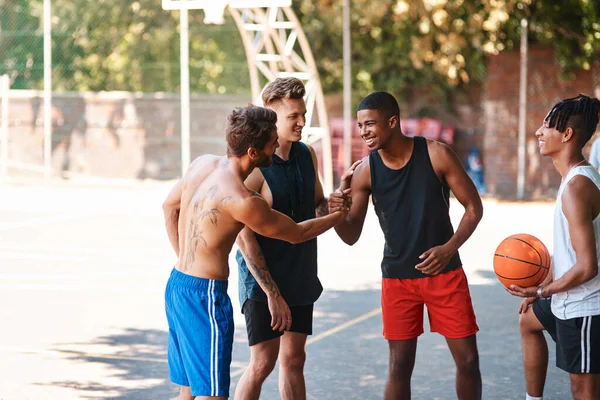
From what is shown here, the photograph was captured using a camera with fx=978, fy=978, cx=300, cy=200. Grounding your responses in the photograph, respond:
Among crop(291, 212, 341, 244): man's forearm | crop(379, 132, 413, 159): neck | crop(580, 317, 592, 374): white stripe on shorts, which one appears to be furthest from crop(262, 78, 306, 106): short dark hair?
crop(580, 317, 592, 374): white stripe on shorts

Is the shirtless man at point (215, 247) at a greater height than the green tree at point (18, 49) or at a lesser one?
lesser

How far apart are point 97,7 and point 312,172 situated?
22648 mm

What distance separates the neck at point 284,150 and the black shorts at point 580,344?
178 centimetres

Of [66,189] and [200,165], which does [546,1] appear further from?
[200,165]

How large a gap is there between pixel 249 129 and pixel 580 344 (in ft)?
6.71

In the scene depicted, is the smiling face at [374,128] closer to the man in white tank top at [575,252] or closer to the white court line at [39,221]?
the man in white tank top at [575,252]

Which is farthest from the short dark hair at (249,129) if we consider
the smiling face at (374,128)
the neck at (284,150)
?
the smiling face at (374,128)

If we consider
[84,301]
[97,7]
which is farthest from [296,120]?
[97,7]

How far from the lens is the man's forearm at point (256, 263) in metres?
5.43

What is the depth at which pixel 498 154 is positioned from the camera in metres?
21.3

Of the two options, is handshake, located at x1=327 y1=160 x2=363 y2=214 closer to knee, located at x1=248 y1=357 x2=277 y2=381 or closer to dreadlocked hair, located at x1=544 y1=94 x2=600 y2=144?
knee, located at x1=248 y1=357 x2=277 y2=381

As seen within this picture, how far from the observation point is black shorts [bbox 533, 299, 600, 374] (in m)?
5.06

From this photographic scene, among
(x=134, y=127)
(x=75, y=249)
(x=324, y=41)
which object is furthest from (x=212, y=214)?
(x=324, y=41)

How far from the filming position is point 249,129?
16.3 ft
